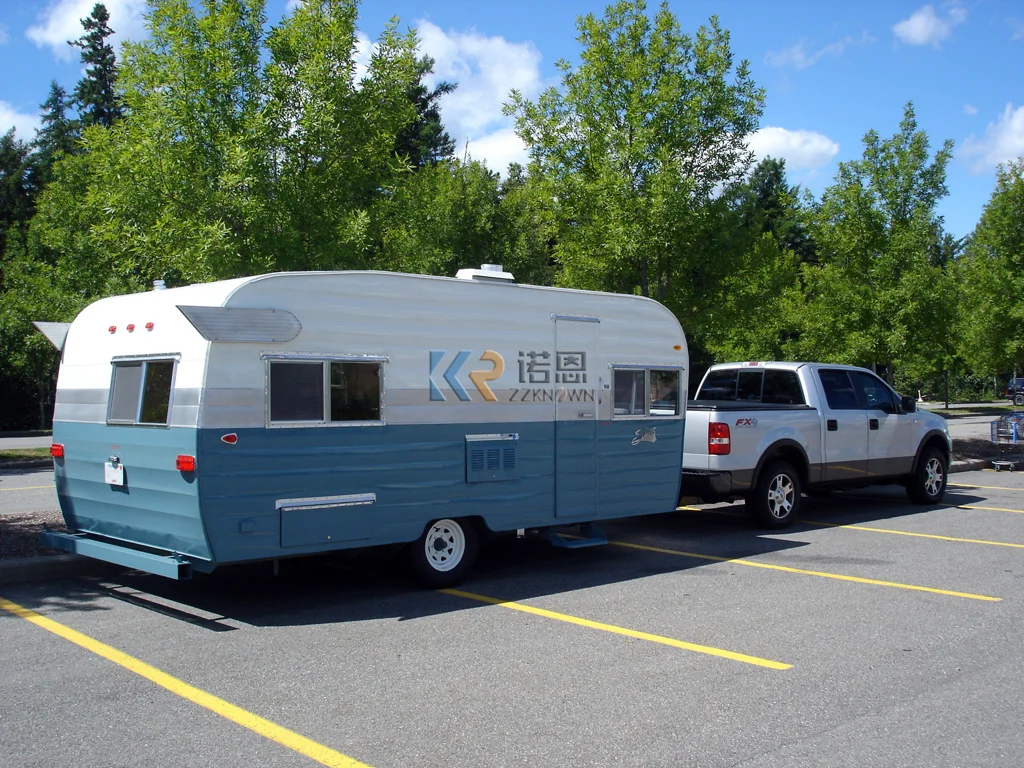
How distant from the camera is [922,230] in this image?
60.8 feet

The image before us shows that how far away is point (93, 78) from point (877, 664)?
49082mm

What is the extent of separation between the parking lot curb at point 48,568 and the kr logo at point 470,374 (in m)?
3.55

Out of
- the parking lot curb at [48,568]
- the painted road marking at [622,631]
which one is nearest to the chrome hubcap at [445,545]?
the painted road marking at [622,631]

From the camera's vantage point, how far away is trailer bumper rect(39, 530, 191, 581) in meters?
7.09

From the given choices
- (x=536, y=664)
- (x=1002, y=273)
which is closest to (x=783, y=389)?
(x=536, y=664)

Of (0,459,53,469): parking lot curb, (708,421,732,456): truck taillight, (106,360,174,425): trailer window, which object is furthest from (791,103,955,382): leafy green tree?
(0,459,53,469): parking lot curb

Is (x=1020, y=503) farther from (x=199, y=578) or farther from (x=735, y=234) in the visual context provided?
(x=199, y=578)

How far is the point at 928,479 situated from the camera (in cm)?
1375

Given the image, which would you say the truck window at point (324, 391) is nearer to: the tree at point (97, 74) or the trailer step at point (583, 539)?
the trailer step at point (583, 539)

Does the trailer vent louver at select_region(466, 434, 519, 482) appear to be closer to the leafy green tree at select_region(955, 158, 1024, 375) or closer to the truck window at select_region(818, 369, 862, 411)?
the truck window at select_region(818, 369, 862, 411)

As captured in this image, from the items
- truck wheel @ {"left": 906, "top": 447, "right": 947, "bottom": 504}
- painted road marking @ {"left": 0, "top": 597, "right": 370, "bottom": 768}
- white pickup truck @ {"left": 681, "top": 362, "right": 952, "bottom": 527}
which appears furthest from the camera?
truck wheel @ {"left": 906, "top": 447, "right": 947, "bottom": 504}

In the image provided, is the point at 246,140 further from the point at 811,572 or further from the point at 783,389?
the point at 811,572

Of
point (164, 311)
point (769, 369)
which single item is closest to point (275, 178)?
point (164, 311)

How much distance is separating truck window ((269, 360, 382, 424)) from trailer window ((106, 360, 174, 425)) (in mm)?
828
